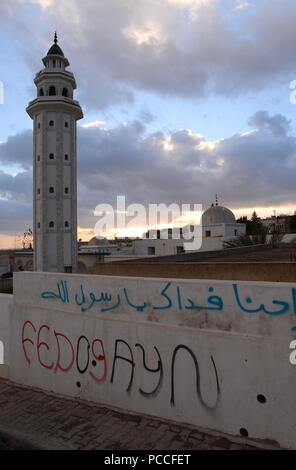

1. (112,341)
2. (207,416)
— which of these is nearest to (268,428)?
(207,416)

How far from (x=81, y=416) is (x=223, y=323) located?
264 centimetres

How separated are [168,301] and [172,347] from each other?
2.06 feet

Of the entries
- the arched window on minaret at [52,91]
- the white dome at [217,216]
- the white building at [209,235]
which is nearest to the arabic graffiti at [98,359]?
the white building at [209,235]

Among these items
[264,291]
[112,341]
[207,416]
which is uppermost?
[264,291]

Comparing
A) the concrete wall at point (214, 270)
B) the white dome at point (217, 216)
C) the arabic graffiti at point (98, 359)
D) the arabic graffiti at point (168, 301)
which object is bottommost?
the arabic graffiti at point (98, 359)

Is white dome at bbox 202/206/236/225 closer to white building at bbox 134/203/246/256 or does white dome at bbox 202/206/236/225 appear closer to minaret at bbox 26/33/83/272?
white building at bbox 134/203/246/256

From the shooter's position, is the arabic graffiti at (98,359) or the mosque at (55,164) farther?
the mosque at (55,164)

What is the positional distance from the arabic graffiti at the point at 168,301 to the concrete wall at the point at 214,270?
1.55 metres

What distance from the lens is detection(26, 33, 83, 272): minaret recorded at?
32.1m

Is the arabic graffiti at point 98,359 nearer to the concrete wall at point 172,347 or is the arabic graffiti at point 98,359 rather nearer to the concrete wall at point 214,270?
the concrete wall at point 172,347

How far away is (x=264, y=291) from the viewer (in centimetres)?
380

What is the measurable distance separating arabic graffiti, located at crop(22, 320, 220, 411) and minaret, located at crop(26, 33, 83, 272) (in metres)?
27.6

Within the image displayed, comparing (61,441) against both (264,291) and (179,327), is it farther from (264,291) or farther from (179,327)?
(264,291)

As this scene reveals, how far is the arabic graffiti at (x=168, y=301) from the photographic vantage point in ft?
12.2
